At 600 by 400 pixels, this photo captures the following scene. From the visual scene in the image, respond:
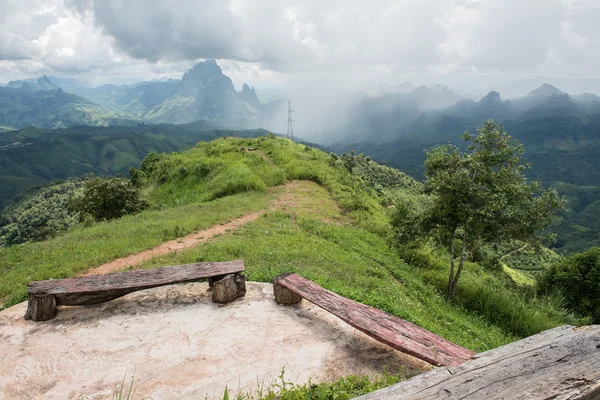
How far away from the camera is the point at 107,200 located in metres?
22.4

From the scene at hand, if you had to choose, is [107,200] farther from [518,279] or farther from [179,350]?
[518,279]

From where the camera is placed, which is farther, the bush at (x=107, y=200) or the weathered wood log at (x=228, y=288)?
the bush at (x=107, y=200)

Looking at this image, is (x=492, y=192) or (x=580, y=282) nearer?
(x=492, y=192)

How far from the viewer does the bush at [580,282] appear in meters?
19.8

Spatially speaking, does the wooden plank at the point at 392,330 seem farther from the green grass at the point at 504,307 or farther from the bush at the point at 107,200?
the bush at the point at 107,200

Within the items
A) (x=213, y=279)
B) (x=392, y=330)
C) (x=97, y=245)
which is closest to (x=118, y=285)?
(x=213, y=279)

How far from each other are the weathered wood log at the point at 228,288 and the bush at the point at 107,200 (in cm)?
1699

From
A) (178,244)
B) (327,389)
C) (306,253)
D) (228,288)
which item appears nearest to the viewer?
(327,389)

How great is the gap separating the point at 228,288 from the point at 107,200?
714 inches

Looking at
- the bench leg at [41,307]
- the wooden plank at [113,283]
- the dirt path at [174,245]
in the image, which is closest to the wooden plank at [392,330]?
the wooden plank at [113,283]

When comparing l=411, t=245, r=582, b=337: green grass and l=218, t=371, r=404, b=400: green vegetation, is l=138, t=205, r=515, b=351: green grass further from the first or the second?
l=218, t=371, r=404, b=400: green vegetation

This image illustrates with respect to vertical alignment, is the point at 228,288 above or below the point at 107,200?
above

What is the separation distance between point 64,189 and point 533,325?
134207mm

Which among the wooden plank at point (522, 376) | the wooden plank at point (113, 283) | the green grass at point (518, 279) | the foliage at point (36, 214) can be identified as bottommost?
the foliage at point (36, 214)
